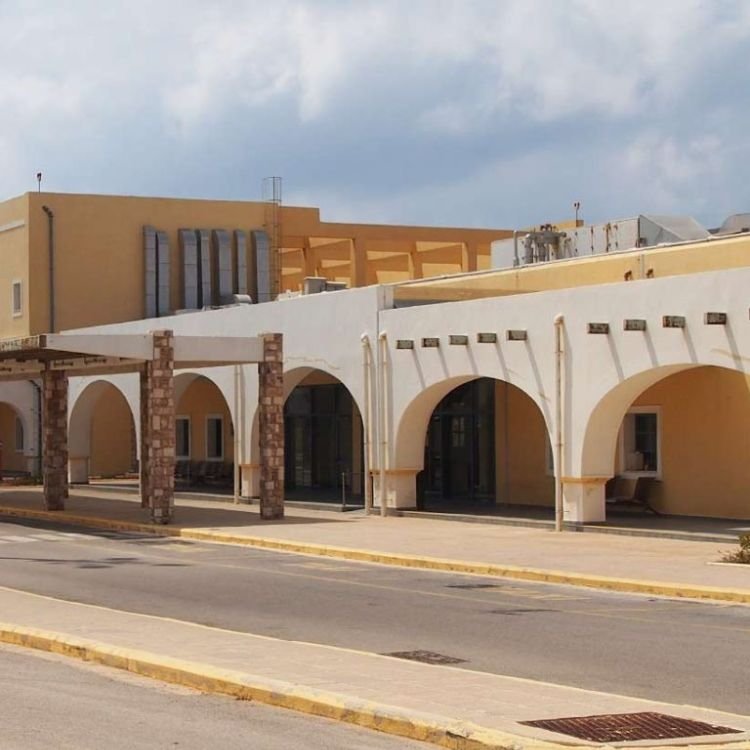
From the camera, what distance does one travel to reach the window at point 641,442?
30000mm

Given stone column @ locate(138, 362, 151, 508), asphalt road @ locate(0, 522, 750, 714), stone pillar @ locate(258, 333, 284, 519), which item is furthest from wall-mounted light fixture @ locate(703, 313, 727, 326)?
stone column @ locate(138, 362, 151, 508)

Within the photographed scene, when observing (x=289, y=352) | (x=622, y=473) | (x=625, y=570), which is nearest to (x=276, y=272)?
(x=289, y=352)

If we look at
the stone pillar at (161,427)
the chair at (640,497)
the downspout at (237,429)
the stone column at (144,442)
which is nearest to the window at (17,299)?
the stone column at (144,442)

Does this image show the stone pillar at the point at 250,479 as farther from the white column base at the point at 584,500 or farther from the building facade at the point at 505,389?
the white column base at the point at 584,500

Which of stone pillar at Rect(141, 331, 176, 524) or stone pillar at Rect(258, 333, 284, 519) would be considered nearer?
stone pillar at Rect(141, 331, 176, 524)

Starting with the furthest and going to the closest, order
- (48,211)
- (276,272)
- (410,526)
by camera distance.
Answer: (276,272)
(48,211)
(410,526)

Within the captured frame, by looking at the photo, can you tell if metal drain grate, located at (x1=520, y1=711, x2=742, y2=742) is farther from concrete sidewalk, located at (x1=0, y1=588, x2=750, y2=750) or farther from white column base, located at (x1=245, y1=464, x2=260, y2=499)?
white column base, located at (x1=245, y1=464, x2=260, y2=499)

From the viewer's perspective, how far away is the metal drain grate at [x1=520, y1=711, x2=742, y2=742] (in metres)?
9.01

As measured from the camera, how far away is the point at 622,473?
30.6m

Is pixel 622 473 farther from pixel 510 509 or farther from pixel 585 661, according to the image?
pixel 585 661

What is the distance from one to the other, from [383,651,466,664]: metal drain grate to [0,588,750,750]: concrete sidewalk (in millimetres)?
583

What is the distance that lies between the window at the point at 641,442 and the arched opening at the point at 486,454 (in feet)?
6.49

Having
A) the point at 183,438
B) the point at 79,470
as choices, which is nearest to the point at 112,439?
the point at 183,438

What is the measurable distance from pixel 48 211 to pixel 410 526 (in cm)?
2450
